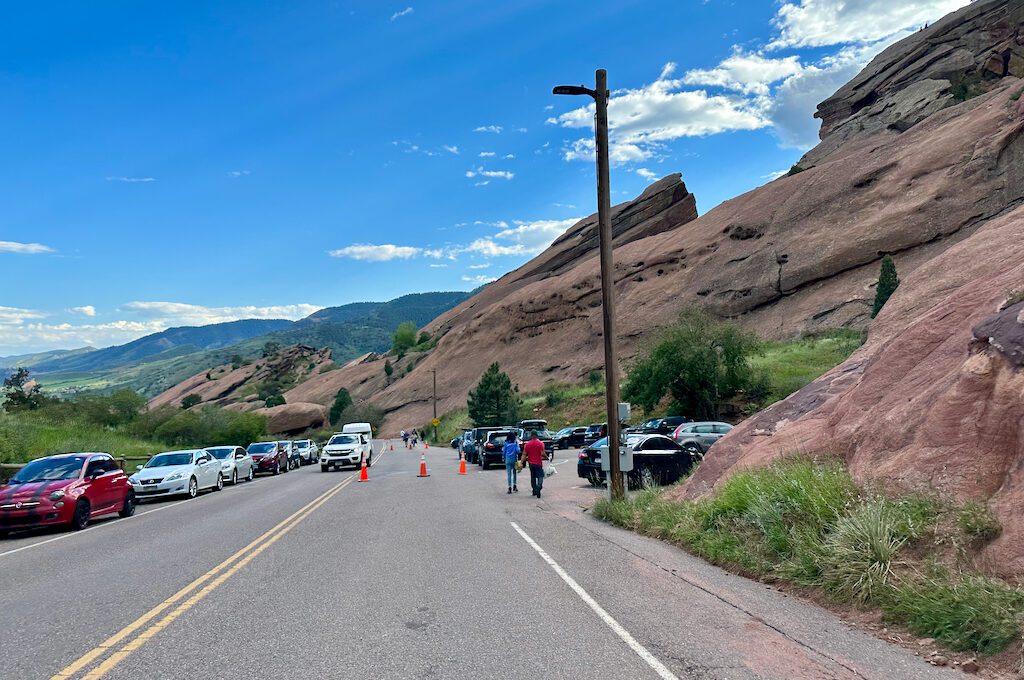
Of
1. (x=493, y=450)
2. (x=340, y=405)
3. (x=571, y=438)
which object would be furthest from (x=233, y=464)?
(x=340, y=405)

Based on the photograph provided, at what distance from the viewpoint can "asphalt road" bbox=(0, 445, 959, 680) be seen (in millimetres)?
5297

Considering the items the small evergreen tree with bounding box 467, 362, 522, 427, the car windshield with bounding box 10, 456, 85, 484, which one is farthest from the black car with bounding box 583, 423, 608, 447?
the car windshield with bounding box 10, 456, 85, 484

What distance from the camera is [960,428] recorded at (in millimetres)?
7598

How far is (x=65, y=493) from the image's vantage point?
558 inches

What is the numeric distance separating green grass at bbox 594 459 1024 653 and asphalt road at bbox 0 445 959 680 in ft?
1.39

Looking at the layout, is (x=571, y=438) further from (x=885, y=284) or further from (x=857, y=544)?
(x=857, y=544)

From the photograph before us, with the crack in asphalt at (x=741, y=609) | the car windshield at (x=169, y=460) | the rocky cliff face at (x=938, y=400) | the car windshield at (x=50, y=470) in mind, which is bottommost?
the crack in asphalt at (x=741, y=609)

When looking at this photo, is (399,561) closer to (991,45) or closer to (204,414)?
(204,414)

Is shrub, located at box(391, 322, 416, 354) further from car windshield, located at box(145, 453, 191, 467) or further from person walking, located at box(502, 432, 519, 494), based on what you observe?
person walking, located at box(502, 432, 519, 494)

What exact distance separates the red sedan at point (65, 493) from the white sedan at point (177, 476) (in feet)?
7.87

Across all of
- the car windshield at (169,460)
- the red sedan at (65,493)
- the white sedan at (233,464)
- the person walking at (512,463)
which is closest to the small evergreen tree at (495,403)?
the white sedan at (233,464)

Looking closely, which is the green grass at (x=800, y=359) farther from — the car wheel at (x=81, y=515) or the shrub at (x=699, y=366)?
the car wheel at (x=81, y=515)

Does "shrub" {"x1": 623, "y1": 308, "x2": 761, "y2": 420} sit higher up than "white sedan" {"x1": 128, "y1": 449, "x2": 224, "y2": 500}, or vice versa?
"shrub" {"x1": 623, "y1": 308, "x2": 761, "y2": 420}

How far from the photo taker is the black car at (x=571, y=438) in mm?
44812
